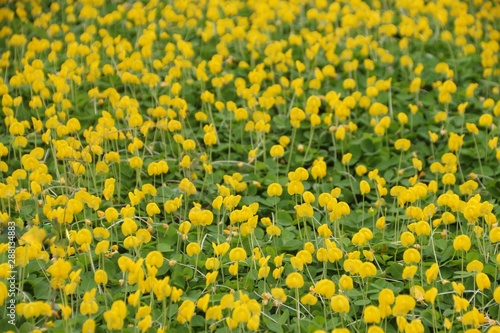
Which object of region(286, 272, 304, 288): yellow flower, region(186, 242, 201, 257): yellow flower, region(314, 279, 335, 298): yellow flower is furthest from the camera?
region(186, 242, 201, 257): yellow flower

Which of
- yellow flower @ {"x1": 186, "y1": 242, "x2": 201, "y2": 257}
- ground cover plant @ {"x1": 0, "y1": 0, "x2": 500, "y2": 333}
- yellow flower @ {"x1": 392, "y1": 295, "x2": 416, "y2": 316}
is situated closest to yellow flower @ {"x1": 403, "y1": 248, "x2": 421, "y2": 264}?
ground cover plant @ {"x1": 0, "y1": 0, "x2": 500, "y2": 333}

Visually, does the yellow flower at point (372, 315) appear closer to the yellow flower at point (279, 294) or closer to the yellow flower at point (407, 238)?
the yellow flower at point (279, 294)

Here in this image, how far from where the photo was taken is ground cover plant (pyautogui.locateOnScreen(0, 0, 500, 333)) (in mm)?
2363

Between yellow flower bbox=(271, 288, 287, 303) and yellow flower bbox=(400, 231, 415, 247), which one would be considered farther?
yellow flower bbox=(400, 231, 415, 247)

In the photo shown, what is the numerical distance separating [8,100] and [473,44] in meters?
2.86

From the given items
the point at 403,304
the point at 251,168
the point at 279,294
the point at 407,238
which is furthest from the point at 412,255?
the point at 251,168

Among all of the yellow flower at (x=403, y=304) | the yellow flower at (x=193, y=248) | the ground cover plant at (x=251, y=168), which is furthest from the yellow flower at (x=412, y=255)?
the yellow flower at (x=193, y=248)

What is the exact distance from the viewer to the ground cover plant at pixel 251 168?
2.36 meters

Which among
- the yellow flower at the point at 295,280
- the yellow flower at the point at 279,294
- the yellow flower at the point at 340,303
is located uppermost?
the yellow flower at the point at 340,303

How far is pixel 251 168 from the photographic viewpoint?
3.46m

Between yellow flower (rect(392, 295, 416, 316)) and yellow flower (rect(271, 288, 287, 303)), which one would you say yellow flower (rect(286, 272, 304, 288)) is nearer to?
yellow flower (rect(271, 288, 287, 303))

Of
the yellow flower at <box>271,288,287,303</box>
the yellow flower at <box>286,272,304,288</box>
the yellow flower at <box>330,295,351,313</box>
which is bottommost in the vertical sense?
the yellow flower at <box>271,288,287,303</box>

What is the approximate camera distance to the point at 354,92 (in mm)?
3953

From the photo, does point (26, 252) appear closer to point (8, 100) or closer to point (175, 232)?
point (175, 232)
